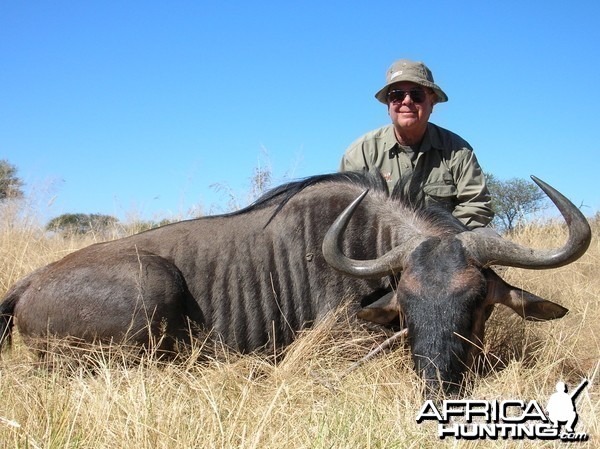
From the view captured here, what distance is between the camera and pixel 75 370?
365 cm

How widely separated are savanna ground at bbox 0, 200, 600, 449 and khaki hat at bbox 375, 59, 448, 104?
1962 millimetres

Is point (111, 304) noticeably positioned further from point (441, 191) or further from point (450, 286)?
point (441, 191)

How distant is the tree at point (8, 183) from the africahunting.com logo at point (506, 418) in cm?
674

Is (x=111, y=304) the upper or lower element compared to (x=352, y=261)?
lower

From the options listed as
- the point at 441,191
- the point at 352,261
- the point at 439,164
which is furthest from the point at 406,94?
the point at 352,261

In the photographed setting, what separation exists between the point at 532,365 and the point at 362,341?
0.97 meters

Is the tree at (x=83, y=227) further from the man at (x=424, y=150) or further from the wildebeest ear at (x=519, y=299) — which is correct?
the wildebeest ear at (x=519, y=299)

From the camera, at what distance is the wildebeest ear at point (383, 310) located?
3.57m

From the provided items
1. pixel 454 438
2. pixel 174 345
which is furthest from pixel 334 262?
pixel 454 438

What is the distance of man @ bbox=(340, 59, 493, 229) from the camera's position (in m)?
5.05

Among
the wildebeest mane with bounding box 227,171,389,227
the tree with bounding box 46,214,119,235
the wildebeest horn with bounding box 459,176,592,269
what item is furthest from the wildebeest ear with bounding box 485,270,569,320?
the tree with bounding box 46,214,119,235

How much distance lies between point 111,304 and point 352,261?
4.66 feet

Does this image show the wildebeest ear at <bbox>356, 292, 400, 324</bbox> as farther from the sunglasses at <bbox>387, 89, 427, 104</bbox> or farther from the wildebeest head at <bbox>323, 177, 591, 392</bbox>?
the sunglasses at <bbox>387, 89, 427, 104</bbox>

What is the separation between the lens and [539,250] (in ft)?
11.2
